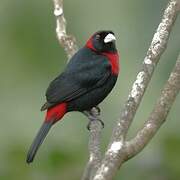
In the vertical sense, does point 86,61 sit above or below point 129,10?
below

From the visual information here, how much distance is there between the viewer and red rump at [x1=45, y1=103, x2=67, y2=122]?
16.1ft

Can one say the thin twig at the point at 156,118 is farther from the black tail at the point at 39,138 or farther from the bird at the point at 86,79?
the bird at the point at 86,79

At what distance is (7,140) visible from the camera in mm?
4520

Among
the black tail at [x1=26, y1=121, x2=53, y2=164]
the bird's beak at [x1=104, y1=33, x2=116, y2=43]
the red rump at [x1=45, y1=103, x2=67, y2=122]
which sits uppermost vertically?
the bird's beak at [x1=104, y1=33, x2=116, y2=43]

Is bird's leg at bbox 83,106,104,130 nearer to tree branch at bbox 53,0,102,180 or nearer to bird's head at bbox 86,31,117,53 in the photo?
tree branch at bbox 53,0,102,180

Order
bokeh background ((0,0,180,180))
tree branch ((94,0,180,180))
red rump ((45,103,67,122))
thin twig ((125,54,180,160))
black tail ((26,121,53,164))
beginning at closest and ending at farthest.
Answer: tree branch ((94,0,180,180)) → thin twig ((125,54,180,160)) → bokeh background ((0,0,180,180)) → black tail ((26,121,53,164)) → red rump ((45,103,67,122))

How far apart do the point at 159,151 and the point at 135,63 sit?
62 cm

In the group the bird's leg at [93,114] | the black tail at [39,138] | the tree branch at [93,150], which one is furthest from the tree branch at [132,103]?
the black tail at [39,138]

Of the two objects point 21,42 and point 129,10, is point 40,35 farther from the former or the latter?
point 129,10

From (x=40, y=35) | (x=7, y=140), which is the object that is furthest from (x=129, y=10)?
(x=7, y=140)

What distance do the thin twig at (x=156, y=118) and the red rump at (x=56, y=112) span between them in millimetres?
1376

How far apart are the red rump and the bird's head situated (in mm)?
640

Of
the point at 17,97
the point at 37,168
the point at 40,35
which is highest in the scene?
the point at 40,35

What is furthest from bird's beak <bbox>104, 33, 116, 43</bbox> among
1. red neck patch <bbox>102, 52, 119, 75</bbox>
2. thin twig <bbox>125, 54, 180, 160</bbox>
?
thin twig <bbox>125, 54, 180, 160</bbox>
